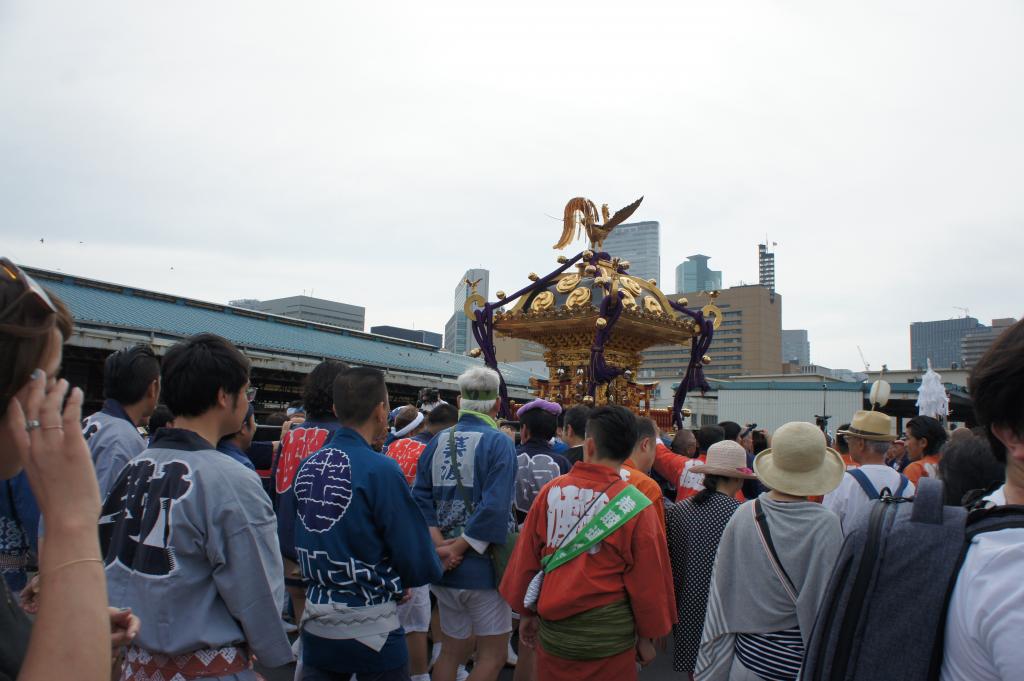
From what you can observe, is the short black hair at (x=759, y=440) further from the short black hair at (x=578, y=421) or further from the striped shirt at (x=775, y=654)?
the striped shirt at (x=775, y=654)

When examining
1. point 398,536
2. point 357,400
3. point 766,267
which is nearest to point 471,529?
point 398,536

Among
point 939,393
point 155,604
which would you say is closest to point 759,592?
point 155,604

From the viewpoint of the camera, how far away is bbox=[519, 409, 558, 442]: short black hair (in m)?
4.86

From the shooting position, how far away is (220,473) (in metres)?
2.18

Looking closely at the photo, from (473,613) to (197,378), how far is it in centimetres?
224

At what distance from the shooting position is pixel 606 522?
9.99 feet

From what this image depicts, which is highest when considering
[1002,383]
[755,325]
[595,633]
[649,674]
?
[755,325]

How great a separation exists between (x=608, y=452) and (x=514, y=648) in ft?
9.57

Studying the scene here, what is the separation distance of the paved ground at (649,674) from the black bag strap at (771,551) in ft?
8.50

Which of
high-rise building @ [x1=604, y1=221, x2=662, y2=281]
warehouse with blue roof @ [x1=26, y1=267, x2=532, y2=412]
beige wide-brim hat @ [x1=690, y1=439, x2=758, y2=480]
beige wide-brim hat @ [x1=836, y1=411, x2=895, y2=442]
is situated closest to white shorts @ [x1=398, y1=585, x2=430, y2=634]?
beige wide-brim hat @ [x1=690, y1=439, x2=758, y2=480]

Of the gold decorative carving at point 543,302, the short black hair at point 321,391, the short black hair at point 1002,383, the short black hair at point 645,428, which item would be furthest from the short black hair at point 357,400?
the gold decorative carving at point 543,302

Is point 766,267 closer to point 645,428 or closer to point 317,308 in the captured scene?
point 317,308

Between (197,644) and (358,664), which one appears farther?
(358,664)

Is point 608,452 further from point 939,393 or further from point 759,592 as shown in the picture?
point 939,393
